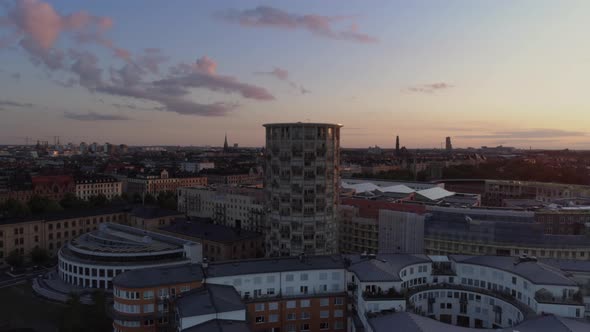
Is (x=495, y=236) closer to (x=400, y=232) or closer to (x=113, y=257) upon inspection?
(x=400, y=232)

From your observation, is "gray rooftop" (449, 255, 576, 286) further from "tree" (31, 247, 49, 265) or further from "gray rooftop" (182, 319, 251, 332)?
"tree" (31, 247, 49, 265)

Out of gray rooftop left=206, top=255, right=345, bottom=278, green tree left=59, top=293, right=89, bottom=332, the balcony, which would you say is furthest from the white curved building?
the balcony

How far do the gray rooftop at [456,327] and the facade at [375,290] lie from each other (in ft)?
4.39

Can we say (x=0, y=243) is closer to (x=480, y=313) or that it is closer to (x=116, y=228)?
(x=116, y=228)

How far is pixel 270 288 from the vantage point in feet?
146

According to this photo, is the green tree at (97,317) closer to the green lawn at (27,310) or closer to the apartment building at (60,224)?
the green lawn at (27,310)

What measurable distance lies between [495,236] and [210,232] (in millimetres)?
46083

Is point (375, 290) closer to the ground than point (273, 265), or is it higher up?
closer to the ground

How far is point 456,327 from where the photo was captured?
34250 mm

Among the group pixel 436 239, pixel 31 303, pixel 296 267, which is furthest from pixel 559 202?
pixel 31 303

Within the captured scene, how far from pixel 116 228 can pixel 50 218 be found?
658 inches

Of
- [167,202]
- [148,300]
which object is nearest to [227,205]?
[167,202]

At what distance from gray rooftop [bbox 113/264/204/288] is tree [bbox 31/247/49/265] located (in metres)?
43.5

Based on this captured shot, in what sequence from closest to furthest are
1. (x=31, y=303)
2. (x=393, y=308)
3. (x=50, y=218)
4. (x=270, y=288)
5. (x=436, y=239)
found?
(x=393, y=308) < (x=270, y=288) < (x=31, y=303) < (x=436, y=239) < (x=50, y=218)
